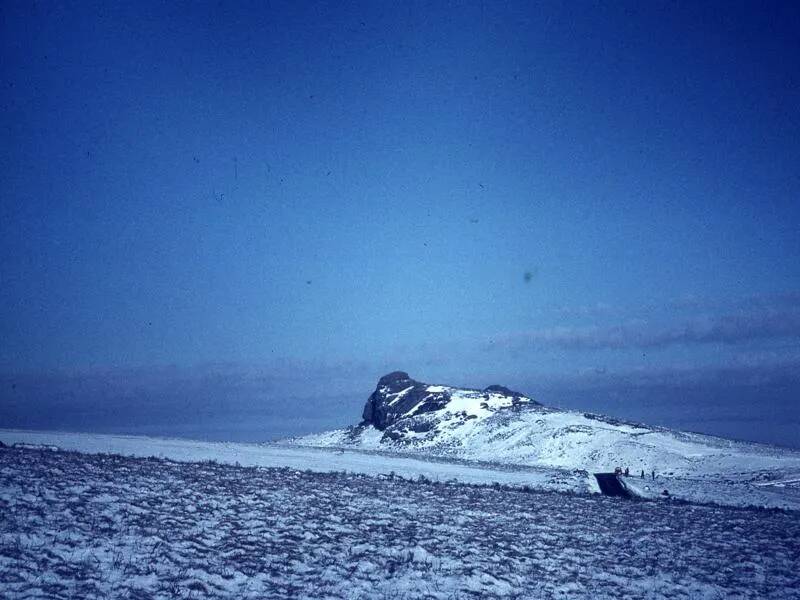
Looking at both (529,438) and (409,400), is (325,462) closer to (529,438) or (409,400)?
(529,438)

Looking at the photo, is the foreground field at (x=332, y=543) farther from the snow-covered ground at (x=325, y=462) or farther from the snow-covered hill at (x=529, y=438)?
the snow-covered hill at (x=529, y=438)

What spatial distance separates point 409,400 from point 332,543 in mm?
92438

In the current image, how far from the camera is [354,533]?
15289 millimetres

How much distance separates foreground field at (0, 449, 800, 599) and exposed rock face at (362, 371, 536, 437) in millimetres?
69731

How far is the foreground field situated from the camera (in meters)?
11.2

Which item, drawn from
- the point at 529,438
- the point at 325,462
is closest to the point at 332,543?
the point at 325,462

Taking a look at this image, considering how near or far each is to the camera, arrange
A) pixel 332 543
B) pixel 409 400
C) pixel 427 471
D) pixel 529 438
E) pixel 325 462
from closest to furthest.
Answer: pixel 332 543
pixel 427 471
pixel 325 462
pixel 529 438
pixel 409 400

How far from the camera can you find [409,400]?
347ft

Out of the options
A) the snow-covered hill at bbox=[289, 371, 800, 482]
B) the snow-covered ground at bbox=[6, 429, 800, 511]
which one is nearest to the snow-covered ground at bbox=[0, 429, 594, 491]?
the snow-covered ground at bbox=[6, 429, 800, 511]

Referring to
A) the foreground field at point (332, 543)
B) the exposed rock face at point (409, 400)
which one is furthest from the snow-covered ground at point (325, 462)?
the exposed rock face at point (409, 400)

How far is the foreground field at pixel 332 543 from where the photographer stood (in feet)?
36.9

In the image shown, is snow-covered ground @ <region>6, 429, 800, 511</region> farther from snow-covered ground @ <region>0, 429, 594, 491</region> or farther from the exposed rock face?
the exposed rock face

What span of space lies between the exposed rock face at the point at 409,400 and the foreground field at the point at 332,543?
6973 centimetres

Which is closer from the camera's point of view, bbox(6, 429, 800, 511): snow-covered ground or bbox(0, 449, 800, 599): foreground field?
bbox(0, 449, 800, 599): foreground field
